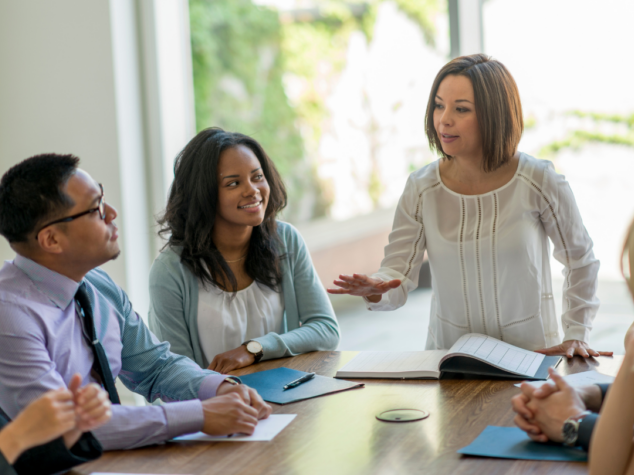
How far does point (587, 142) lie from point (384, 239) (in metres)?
3.35

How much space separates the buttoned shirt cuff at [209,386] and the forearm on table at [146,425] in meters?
0.22

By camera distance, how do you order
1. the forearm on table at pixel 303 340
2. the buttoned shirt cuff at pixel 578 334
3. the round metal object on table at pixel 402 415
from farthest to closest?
the forearm on table at pixel 303 340 < the buttoned shirt cuff at pixel 578 334 < the round metal object on table at pixel 402 415

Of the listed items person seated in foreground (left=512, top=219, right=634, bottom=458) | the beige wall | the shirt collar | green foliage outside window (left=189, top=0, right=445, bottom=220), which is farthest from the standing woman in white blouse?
green foliage outside window (left=189, top=0, right=445, bottom=220)

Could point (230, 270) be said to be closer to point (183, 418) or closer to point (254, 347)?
point (254, 347)

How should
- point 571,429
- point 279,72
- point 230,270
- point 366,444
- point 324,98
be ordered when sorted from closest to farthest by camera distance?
1. point 571,429
2. point 366,444
3. point 230,270
4. point 324,98
5. point 279,72

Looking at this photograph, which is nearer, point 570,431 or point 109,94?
point 570,431

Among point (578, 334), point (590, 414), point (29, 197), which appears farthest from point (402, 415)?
point (29, 197)

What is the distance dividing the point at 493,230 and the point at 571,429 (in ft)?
2.92

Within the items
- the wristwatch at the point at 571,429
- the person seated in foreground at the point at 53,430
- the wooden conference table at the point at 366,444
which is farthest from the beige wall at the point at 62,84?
the wristwatch at the point at 571,429

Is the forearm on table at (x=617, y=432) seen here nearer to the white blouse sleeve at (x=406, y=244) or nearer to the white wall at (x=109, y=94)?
the white blouse sleeve at (x=406, y=244)

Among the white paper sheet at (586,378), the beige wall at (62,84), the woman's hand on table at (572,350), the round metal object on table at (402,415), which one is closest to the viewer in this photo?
the round metal object on table at (402,415)

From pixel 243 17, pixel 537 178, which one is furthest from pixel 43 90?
pixel 243 17

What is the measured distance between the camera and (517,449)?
134 centimetres

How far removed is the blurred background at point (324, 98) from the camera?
339cm
